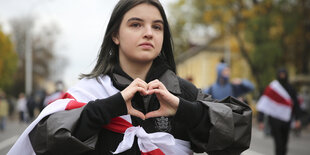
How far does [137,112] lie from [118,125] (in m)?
0.14

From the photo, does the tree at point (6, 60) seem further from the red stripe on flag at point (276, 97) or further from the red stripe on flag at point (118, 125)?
the red stripe on flag at point (118, 125)

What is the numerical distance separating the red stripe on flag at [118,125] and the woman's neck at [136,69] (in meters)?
0.34

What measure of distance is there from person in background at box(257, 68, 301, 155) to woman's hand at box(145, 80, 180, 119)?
659 cm

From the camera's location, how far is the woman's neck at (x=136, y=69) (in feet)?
8.36

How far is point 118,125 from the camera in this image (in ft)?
7.61

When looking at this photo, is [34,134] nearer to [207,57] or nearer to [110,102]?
[110,102]

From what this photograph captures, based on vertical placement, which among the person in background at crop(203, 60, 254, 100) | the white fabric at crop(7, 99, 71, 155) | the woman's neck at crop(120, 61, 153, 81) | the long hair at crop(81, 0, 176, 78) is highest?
the long hair at crop(81, 0, 176, 78)

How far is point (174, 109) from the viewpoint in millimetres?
2303

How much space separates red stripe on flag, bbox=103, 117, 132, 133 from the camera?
231 centimetres

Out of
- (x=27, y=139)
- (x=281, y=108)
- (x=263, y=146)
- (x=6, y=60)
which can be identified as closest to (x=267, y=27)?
(x=263, y=146)

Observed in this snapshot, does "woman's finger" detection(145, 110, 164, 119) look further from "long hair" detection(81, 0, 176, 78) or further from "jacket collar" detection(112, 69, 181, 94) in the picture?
"long hair" detection(81, 0, 176, 78)

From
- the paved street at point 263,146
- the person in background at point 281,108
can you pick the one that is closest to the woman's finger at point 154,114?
the person in background at point 281,108

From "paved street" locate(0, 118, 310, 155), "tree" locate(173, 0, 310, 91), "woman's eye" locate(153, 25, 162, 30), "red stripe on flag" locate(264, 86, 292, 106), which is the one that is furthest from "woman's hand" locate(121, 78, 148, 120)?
"tree" locate(173, 0, 310, 91)

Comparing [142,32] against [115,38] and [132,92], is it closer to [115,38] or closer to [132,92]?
[115,38]
